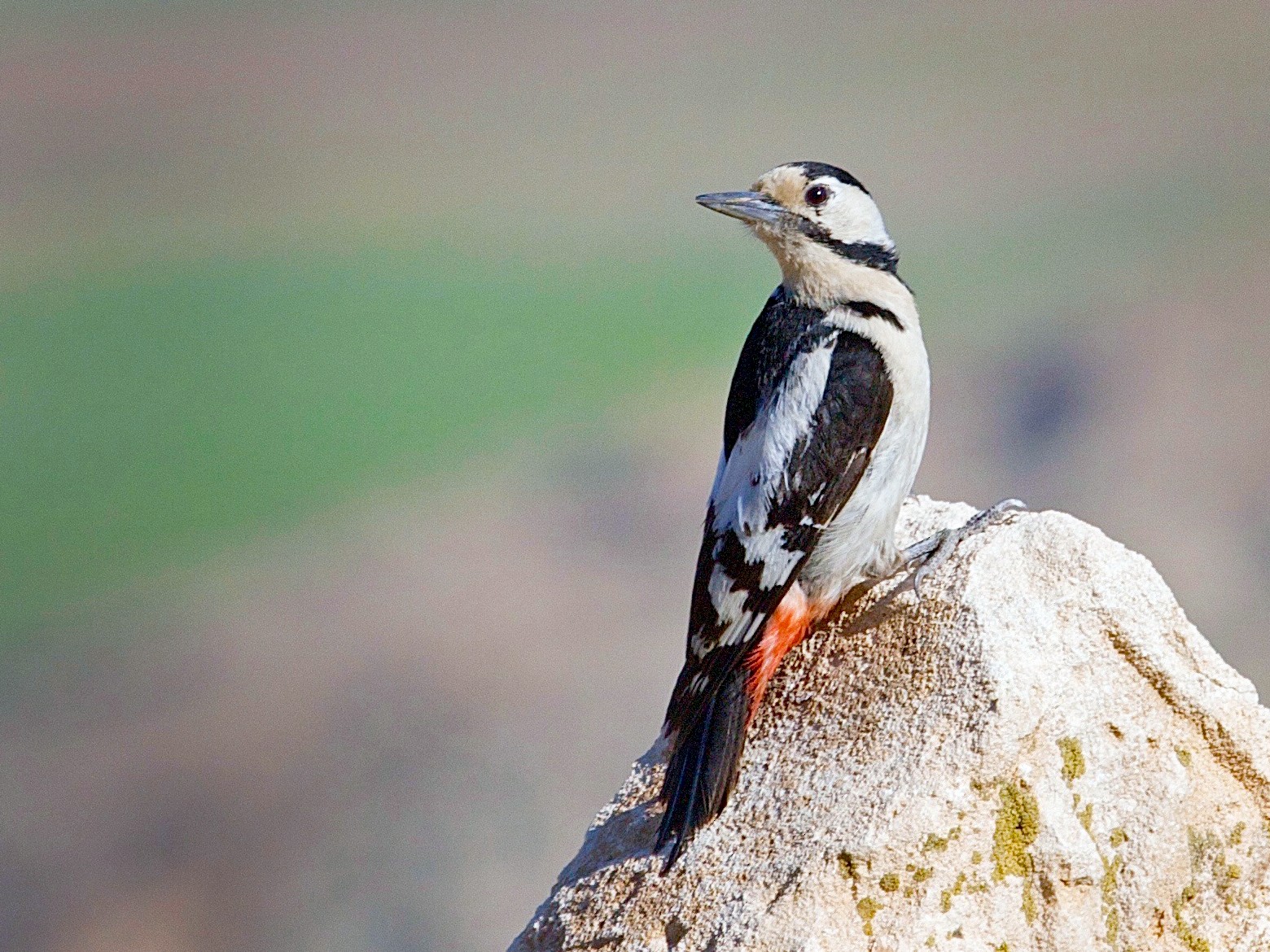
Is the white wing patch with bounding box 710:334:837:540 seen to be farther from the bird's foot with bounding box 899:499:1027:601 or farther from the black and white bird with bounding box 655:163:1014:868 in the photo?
the bird's foot with bounding box 899:499:1027:601

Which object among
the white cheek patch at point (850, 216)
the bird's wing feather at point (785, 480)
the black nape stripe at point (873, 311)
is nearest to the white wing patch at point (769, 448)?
the bird's wing feather at point (785, 480)

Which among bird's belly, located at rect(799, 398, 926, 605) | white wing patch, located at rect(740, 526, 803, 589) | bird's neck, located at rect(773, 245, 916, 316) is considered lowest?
white wing patch, located at rect(740, 526, 803, 589)

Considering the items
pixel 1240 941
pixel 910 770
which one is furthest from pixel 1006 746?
pixel 1240 941

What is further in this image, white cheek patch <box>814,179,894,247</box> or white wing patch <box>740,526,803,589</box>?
white cheek patch <box>814,179,894,247</box>

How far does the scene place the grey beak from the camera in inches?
114

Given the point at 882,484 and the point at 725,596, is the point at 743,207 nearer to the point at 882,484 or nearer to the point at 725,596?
the point at 882,484

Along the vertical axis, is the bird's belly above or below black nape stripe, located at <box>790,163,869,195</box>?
below

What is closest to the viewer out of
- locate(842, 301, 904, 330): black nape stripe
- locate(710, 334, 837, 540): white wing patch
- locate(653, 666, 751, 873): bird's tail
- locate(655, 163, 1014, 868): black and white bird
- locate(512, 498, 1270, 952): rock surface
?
locate(512, 498, 1270, 952): rock surface

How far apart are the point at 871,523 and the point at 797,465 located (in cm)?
18

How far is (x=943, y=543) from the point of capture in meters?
2.65

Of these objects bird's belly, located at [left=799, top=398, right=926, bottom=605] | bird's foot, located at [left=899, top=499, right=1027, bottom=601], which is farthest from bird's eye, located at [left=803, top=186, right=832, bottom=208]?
bird's foot, located at [left=899, top=499, right=1027, bottom=601]

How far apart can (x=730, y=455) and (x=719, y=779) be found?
0.73 metres

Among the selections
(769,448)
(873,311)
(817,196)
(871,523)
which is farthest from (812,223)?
(871,523)

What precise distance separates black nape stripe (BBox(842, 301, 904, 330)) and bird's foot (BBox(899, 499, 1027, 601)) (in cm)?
42
